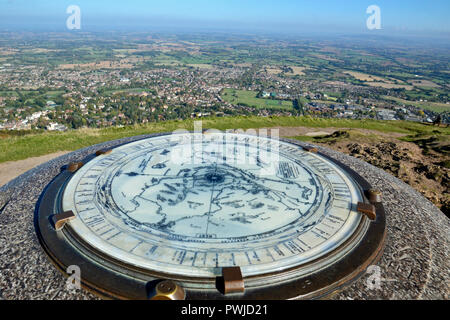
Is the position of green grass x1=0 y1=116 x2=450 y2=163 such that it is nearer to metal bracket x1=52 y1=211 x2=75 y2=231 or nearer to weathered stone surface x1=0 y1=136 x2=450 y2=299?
weathered stone surface x1=0 y1=136 x2=450 y2=299

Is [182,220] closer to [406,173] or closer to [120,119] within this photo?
[406,173]

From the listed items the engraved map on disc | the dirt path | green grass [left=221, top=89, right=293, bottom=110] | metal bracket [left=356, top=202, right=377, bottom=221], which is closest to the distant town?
green grass [left=221, top=89, right=293, bottom=110]

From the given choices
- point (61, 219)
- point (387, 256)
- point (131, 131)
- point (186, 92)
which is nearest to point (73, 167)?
point (61, 219)

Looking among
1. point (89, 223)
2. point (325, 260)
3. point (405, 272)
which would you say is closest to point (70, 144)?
point (89, 223)

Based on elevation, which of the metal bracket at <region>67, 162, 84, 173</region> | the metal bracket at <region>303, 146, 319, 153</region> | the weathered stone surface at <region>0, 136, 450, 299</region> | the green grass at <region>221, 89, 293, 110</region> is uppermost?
the green grass at <region>221, 89, 293, 110</region>

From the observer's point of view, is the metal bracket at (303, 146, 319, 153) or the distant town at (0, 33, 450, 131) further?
the distant town at (0, 33, 450, 131)

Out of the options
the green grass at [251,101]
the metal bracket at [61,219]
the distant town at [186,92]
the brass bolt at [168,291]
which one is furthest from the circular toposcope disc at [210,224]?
the green grass at [251,101]
